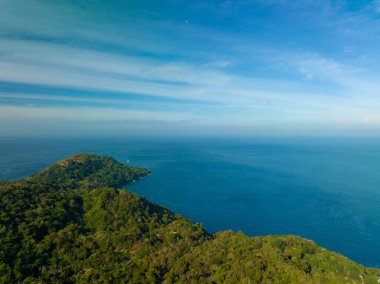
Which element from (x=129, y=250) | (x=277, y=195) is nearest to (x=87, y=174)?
(x=129, y=250)

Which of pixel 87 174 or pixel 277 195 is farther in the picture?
pixel 87 174

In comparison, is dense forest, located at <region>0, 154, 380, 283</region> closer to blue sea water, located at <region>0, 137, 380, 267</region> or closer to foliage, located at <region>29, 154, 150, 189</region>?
blue sea water, located at <region>0, 137, 380, 267</region>

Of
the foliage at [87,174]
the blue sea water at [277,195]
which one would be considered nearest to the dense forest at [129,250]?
the blue sea water at [277,195]

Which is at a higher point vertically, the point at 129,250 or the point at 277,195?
the point at 129,250

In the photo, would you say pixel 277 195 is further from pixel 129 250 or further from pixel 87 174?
pixel 87 174

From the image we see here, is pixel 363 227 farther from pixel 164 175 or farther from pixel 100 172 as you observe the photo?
pixel 100 172

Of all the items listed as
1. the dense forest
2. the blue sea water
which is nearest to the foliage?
the blue sea water

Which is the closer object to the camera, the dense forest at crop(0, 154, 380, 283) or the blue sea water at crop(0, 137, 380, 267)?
the dense forest at crop(0, 154, 380, 283)

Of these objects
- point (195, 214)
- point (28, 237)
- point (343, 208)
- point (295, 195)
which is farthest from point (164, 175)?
point (28, 237)
